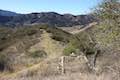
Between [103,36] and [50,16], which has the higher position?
[103,36]

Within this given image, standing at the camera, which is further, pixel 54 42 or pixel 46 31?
pixel 46 31

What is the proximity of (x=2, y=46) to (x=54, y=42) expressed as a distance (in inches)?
304

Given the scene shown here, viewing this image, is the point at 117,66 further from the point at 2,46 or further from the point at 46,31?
the point at 46,31

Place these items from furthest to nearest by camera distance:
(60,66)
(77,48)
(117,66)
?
(77,48), (60,66), (117,66)

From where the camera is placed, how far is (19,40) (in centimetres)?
5656

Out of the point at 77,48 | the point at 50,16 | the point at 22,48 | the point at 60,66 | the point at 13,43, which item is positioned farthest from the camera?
the point at 50,16

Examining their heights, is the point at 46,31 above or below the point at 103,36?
below

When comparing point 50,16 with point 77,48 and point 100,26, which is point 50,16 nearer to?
point 77,48

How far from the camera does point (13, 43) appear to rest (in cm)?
5497

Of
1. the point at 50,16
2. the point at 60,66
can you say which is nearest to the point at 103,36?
the point at 60,66

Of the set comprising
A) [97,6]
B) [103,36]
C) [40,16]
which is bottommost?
[40,16]

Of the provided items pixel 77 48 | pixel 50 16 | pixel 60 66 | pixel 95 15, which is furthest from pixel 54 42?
pixel 50 16

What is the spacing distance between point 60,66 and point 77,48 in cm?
1349

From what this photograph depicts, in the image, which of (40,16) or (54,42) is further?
(40,16)
